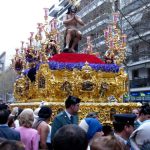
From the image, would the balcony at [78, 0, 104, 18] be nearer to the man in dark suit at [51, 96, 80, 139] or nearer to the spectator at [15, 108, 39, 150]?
the man in dark suit at [51, 96, 80, 139]

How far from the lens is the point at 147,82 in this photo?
4159cm

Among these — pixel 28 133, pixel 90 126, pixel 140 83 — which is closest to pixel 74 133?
pixel 90 126

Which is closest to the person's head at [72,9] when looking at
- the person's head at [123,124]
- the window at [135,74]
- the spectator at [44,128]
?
the spectator at [44,128]

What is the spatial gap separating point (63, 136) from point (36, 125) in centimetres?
418

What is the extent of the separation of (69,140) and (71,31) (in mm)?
10916

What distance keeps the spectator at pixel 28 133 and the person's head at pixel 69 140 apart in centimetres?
313

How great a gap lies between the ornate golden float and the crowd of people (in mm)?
3196

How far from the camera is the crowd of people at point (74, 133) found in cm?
329

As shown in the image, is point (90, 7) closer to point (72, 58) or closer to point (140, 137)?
point (72, 58)

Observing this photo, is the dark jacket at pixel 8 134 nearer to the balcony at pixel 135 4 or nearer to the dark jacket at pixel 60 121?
the dark jacket at pixel 60 121

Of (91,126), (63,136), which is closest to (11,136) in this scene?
(91,126)

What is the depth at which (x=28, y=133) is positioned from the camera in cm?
649

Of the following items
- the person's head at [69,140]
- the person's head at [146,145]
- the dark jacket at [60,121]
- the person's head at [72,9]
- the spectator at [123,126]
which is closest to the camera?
the person's head at [69,140]

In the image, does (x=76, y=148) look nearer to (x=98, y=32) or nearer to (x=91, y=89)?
(x=91, y=89)
